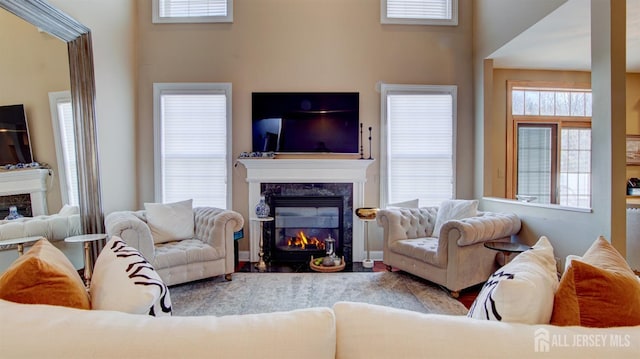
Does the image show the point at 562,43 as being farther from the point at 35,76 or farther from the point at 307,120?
the point at 35,76

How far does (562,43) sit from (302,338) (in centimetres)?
453

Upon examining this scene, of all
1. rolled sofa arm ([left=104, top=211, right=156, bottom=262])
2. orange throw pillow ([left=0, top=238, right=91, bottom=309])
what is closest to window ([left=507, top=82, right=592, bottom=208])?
rolled sofa arm ([left=104, top=211, right=156, bottom=262])

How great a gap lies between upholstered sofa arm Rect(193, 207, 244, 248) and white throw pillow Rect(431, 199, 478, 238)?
88.6 inches

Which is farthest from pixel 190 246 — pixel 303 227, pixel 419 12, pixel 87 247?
pixel 419 12

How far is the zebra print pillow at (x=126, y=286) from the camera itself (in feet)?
3.27

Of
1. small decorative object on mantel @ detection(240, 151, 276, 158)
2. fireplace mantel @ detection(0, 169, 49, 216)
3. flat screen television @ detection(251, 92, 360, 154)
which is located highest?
flat screen television @ detection(251, 92, 360, 154)

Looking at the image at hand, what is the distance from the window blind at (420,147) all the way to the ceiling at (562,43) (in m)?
0.90

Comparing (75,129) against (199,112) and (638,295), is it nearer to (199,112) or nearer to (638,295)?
(199,112)

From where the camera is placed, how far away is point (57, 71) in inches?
113

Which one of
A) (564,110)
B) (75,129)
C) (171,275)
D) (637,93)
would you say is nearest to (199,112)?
(75,129)

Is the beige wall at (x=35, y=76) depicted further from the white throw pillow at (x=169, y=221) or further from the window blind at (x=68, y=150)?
the white throw pillow at (x=169, y=221)

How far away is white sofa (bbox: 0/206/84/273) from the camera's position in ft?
7.57

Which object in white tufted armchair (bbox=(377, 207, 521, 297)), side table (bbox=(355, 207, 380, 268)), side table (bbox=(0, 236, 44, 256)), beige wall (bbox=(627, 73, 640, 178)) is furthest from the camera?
beige wall (bbox=(627, 73, 640, 178))

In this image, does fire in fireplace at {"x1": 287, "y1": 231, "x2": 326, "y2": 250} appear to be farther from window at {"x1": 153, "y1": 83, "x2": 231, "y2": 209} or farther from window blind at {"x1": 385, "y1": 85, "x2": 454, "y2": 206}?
window blind at {"x1": 385, "y1": 85, "x2": 454, "y2": 206}
